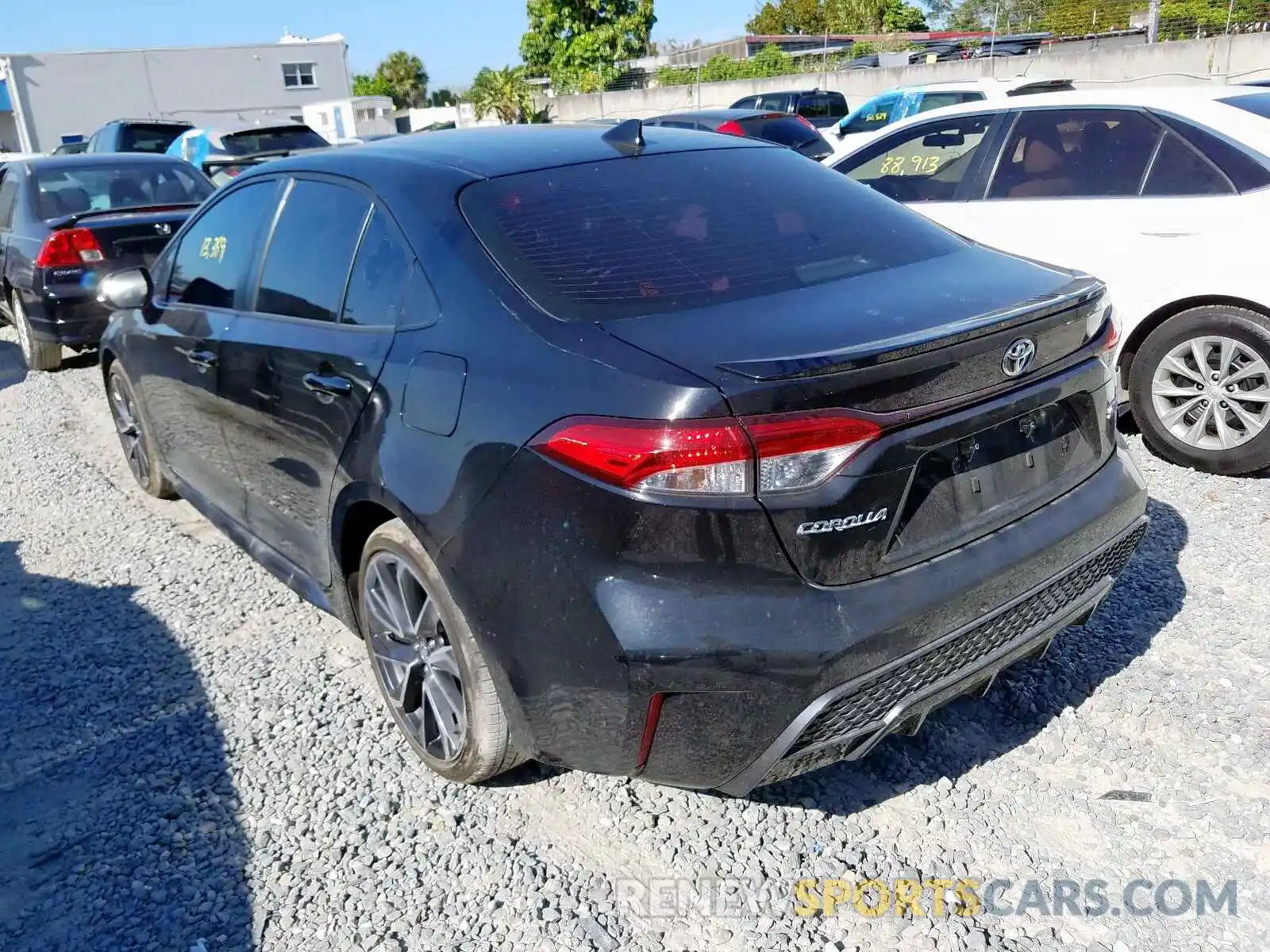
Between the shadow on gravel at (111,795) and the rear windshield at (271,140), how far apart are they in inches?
487

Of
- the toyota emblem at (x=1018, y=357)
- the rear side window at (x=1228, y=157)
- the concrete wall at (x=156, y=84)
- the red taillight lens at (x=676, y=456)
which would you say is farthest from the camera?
the concrete wall at (x=156, y=84)

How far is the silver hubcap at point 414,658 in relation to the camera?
8.96ft

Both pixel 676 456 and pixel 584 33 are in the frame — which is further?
pixel 584 33

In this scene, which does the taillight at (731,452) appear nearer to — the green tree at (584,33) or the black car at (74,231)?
the black car at (74,231)

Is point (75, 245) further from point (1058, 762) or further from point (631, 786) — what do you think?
point (1058, 762)

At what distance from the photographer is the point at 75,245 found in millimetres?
7457

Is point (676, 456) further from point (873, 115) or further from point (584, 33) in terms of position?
point (584, 33)

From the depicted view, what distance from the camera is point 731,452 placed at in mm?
2049

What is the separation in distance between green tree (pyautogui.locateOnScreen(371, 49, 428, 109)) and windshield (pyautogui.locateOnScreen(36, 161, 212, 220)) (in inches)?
2962

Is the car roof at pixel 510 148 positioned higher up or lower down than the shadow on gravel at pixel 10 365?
higher up

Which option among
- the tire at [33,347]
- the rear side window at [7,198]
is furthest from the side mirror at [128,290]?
the rear side window at [7,198]

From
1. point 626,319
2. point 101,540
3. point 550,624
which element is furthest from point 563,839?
point 101,540

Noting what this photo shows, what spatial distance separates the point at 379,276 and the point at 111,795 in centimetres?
167

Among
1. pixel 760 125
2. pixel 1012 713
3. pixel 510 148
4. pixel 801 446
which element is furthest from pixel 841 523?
pixel 760 125
